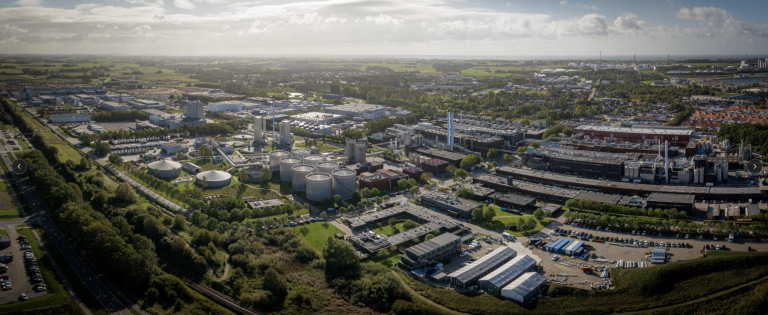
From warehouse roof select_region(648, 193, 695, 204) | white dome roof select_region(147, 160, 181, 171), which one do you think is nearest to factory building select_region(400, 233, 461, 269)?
warehouse roof select_region(648, 193, 695, 204)

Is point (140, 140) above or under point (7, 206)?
above

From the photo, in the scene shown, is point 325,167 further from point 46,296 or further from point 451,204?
point 46,296

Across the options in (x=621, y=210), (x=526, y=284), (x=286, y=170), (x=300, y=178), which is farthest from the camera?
(x=286, y=170)

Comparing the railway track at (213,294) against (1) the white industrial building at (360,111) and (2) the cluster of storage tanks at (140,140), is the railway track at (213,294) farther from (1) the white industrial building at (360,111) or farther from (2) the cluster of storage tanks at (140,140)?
(1) the white industrial building at (360,111)

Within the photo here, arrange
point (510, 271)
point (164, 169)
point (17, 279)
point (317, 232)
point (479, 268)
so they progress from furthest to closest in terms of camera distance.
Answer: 1. point (164, 169)
2. point (317, 232)
3. point (479, 268)
4. point (510, 271)
5. point (17, 279)

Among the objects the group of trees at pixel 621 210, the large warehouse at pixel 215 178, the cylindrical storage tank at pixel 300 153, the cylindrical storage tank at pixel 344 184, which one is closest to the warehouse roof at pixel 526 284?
the group of trees at pixel 621 210

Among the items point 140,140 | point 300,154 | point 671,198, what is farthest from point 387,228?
point 140,140
